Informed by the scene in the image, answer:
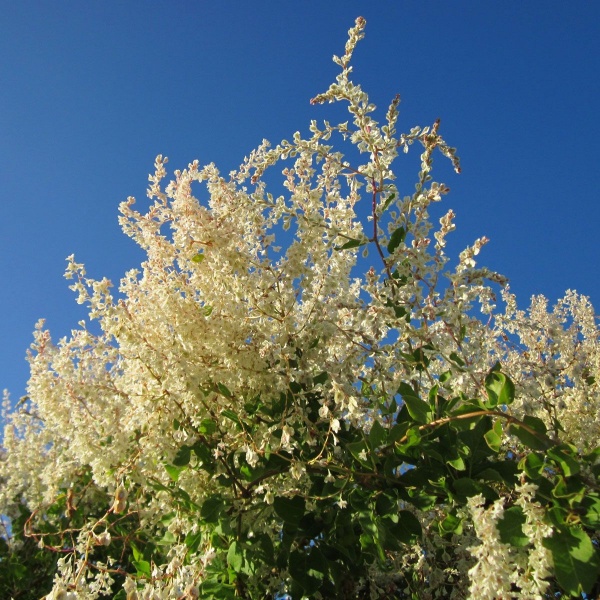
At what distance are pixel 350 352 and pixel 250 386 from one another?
0.45 meters

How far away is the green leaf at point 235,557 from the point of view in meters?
2.26

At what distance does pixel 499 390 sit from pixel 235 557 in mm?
1213

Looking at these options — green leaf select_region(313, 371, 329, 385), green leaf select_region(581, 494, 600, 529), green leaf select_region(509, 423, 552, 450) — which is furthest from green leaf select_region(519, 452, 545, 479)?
green leaf select_region(313, 371, 329, 385)

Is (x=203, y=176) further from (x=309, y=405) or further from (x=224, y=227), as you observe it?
(x=309, y=405)

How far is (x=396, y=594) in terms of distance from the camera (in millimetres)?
3133

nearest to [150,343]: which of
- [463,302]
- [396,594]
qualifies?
[463,302]

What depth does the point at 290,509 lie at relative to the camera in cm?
220

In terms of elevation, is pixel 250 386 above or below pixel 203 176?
below

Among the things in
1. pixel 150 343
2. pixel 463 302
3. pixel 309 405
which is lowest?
pixel 309 405

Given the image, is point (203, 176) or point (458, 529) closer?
point (458, 529)

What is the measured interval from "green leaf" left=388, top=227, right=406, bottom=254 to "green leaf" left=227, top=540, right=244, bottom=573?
1.33 metres

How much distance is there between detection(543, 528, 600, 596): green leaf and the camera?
1.61 m

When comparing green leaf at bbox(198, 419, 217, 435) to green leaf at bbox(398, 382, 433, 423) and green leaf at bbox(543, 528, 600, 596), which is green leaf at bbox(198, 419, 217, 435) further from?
green leaf at bbox(543, 528, 600, 596)

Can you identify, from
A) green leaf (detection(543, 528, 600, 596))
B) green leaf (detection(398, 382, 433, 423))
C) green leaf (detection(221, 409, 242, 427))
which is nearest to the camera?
green leaf (detection(543, 528, 600, 596))
